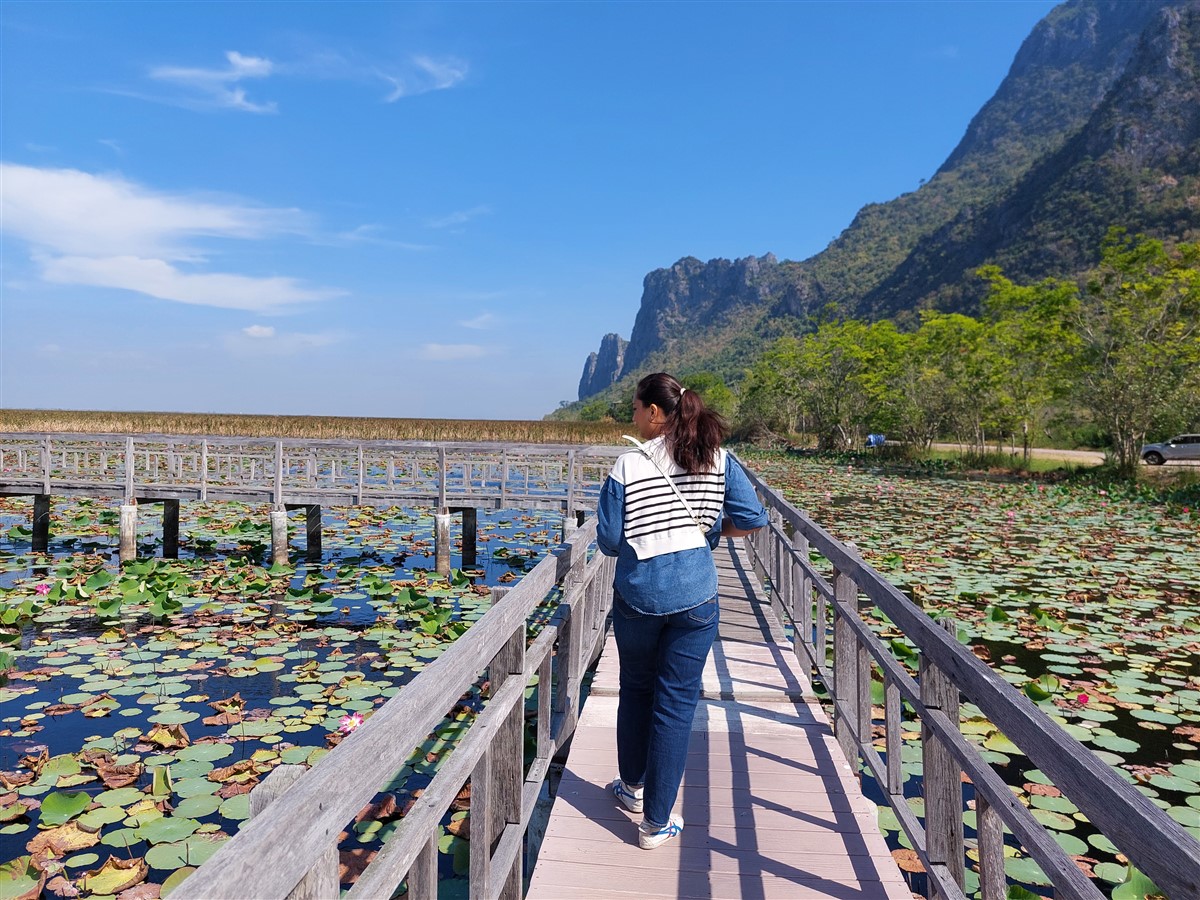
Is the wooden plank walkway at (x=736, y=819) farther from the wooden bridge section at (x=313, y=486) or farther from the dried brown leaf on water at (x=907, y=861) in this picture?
the wooden bridge section at (x=313, y=486)

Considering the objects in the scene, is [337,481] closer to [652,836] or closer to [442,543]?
[442,543]

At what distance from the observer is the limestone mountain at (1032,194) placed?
63.0 meters

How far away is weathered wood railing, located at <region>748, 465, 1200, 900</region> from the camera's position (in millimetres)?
1149

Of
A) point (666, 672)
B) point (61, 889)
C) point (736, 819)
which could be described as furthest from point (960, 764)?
point (61, 889)

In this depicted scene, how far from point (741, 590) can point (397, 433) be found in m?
35.0

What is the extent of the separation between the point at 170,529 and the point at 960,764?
13.5 m

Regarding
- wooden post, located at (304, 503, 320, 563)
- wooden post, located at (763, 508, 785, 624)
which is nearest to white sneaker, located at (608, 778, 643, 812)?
wooden post, located at (763, 508, 785, 624)

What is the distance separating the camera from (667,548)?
8.36 ft

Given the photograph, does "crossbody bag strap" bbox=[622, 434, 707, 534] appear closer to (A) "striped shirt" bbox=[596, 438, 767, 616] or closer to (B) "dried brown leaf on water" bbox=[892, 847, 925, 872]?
(A) "striped shirt" bbox=[596, 438, 767, 616]

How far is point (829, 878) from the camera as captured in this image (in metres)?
2.58

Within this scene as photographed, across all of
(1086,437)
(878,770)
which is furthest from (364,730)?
(1086,437)

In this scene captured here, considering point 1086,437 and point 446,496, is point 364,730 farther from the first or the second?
point 1086,437

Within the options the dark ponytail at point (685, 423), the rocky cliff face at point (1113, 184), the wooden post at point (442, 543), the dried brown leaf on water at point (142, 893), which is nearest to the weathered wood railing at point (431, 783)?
the dark ponytail at point (685, 423)

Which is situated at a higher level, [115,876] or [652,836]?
[652,836]
